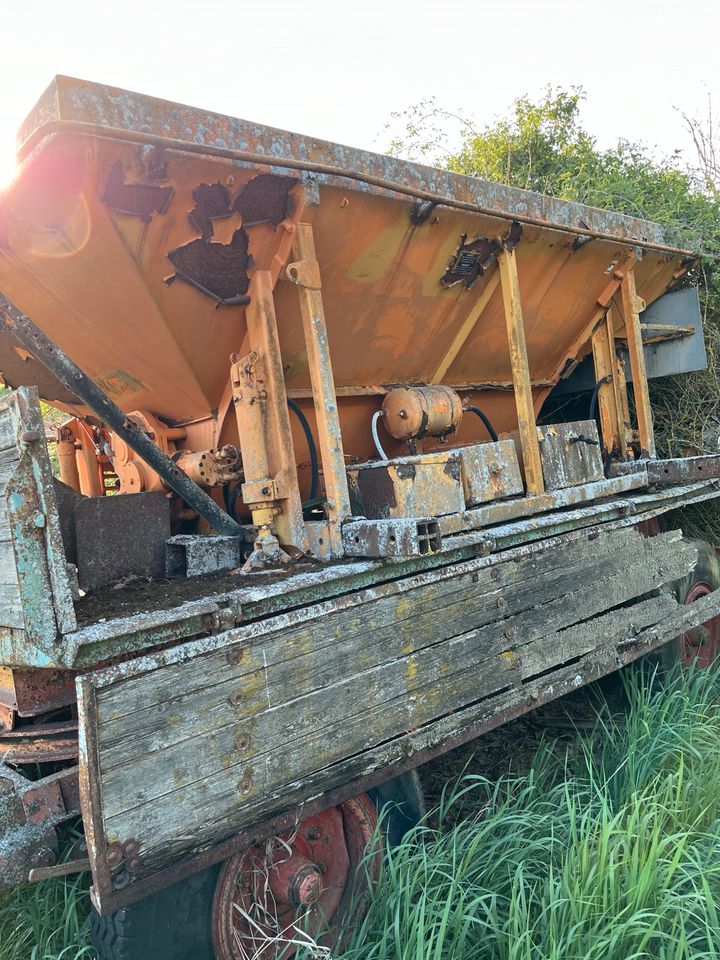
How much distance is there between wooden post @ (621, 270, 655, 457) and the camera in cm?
420

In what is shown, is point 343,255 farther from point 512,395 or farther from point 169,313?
point 512,395

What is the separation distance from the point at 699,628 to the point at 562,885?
Result: 2731mm

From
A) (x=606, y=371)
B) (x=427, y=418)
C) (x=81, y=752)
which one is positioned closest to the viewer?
(x=81, y=752)

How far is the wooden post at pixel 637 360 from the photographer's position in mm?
4199

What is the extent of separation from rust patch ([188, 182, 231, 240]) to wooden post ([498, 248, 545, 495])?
1477mm

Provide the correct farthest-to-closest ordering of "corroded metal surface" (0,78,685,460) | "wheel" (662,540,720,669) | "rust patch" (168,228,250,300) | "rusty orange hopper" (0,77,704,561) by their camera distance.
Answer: "wheel" (662,540,720,669) → "rust patch" (168,228,250,300) → "rusty orange hopper" (0,77,704,561) → "corroded metal surface" (0,78,685,460)

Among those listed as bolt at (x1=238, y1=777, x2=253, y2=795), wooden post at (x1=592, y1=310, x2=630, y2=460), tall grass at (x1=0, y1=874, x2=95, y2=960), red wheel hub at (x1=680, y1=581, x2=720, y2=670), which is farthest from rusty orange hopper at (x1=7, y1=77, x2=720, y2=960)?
wooden post at (x1=592, y1=310, x2=630, y2=460)

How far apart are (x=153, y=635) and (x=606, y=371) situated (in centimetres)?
341

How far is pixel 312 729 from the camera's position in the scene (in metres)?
2.15

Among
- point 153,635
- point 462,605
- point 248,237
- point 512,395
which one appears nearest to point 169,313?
point 248,237

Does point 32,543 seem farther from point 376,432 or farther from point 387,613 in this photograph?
point 376,432

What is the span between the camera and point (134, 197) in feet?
7.34

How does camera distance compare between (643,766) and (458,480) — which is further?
(643,766)

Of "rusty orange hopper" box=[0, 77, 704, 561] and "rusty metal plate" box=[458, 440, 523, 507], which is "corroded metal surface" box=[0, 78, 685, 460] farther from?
"rusty metal plate" box=[458, 440, 523, 507]
